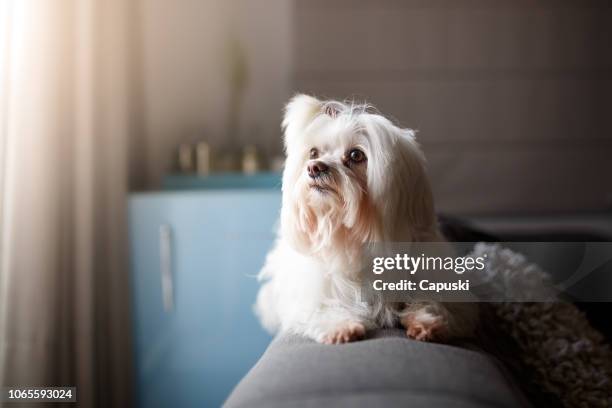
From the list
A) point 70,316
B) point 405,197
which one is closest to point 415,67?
point 405,197

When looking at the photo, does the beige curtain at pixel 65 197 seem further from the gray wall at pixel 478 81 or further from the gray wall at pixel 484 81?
the gray wall at pixel 484 81

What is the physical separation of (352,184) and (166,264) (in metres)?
1.10

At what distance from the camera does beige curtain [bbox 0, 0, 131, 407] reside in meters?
1.45

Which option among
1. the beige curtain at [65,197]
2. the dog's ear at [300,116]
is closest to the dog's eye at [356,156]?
the dog's ear at [300,116]

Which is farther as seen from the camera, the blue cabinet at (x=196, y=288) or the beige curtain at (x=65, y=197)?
the blue cabinet at (x=196, y=288)

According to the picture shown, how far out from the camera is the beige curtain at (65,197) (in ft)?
4.77

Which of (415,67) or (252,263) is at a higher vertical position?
(415,67)

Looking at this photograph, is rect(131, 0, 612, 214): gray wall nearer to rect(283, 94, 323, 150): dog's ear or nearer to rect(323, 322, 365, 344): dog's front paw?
rect(283, 94, 323, 150): dog's ear

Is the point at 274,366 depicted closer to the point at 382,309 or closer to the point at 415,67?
the point at 382,309

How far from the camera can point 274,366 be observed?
2.49 ft

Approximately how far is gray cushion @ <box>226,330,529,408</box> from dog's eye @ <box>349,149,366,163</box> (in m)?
0.34

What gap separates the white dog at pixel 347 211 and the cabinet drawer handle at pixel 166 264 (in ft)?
3.01

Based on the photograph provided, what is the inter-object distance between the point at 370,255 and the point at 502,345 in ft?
1.14

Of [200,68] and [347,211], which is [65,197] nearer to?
→ [200,68]
